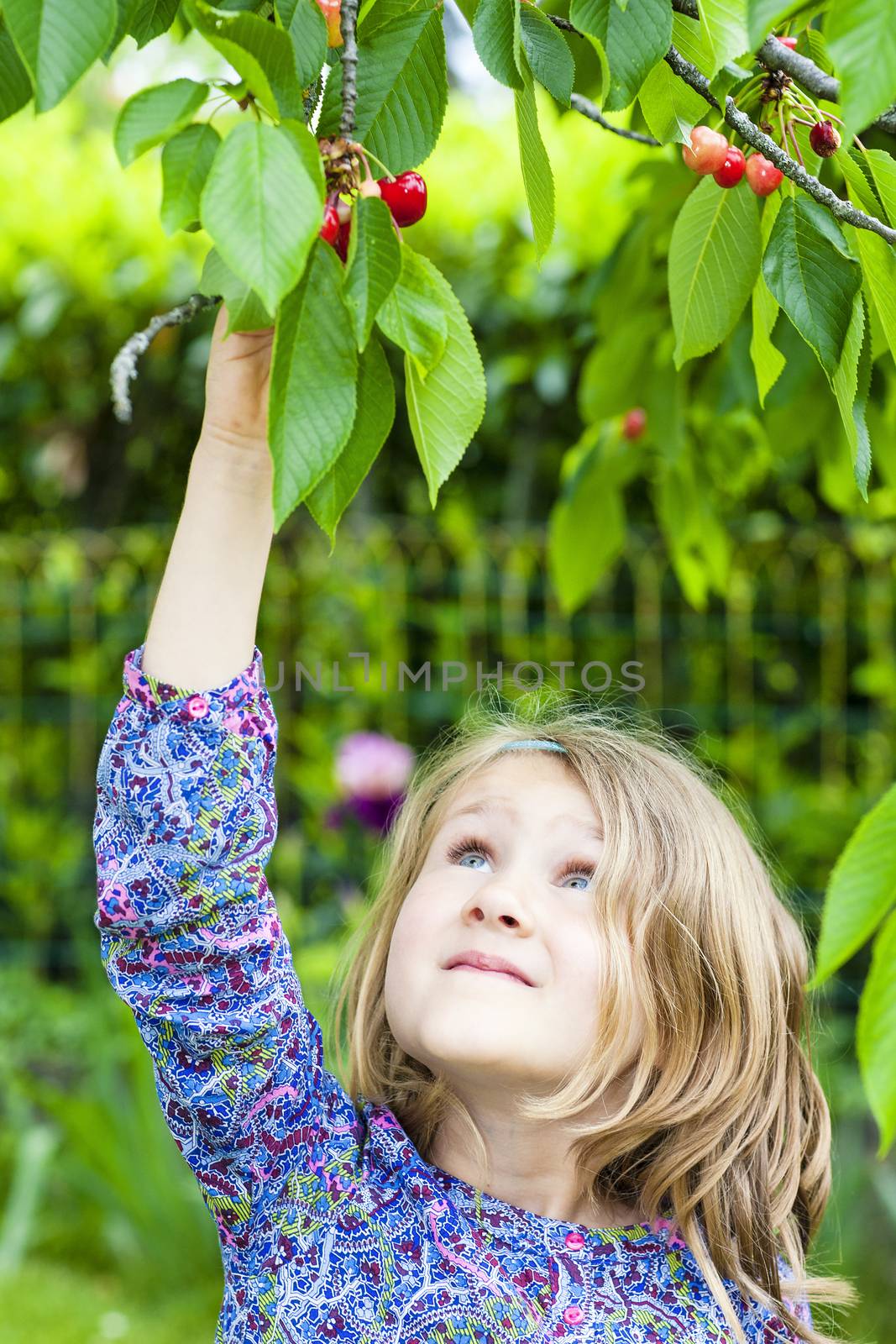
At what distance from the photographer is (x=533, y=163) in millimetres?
734

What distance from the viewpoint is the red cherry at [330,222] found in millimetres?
660

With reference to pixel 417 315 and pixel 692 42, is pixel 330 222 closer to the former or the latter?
pixel 417 315

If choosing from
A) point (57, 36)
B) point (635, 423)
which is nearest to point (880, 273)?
point (57, 36)

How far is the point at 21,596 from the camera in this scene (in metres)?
2.98

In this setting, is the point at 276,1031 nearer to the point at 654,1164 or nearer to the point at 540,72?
the point at 654,1164

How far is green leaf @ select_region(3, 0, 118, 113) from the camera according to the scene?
1.84ft

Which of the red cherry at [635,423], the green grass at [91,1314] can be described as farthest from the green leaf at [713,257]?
the green grass at [91,1314]

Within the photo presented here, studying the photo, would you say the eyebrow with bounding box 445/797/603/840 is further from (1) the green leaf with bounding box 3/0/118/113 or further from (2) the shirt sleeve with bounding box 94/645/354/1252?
(1) the green leaf with bounding box 3/0/118/113

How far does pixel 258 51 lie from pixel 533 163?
207 millimetres

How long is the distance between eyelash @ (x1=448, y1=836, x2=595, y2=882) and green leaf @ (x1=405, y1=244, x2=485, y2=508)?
0.43 meters

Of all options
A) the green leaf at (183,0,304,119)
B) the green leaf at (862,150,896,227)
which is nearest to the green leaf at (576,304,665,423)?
the green leaf at (862,150,896,227)

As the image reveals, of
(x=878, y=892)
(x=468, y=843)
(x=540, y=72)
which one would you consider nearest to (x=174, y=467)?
(x=468, y=843)

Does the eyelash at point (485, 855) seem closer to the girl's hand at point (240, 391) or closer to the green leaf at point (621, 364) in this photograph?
the girl's hand at point (240, 391)

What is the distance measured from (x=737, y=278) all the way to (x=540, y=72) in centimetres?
21
